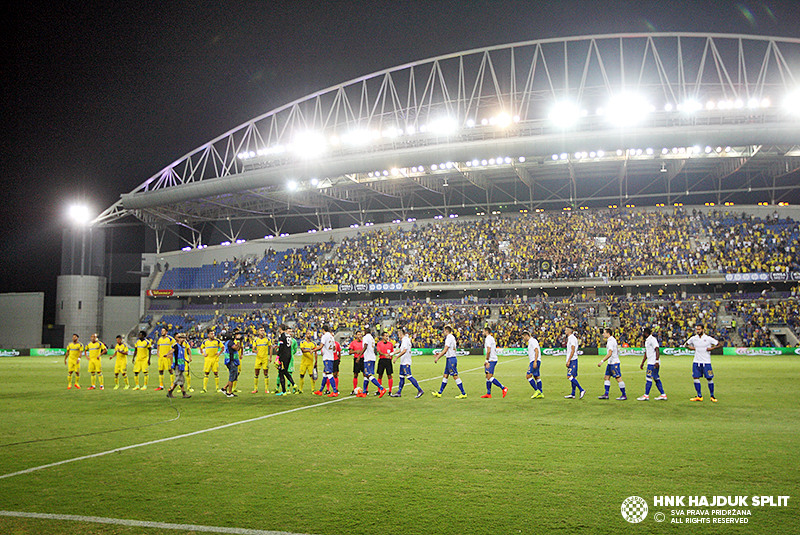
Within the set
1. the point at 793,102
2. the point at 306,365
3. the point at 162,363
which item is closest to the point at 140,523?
the point at 306,365

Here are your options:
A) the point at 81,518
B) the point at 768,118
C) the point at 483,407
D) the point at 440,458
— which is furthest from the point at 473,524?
the point at 768,118

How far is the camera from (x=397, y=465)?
8.59 metres

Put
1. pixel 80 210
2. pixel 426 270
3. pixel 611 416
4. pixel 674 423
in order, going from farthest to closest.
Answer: pixel 80 210, pixel 426 270, pixel 611 416, pixel 674 423

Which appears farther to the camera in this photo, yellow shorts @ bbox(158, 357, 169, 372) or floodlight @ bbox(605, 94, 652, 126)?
floodlight @ bbox(605, 94, 652, 126)

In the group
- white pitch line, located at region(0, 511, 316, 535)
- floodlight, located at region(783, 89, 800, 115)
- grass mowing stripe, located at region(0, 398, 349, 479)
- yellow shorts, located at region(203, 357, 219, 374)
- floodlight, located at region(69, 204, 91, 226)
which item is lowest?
grass mowing stripe, located at region(0, 398, 349, 479)

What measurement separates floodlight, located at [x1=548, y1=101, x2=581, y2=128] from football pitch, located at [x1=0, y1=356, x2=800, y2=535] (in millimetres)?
27491

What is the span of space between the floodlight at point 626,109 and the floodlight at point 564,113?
219cm

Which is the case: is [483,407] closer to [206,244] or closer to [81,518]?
[81,518]

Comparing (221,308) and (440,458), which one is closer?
(440,458)

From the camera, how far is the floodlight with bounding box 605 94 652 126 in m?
38.2

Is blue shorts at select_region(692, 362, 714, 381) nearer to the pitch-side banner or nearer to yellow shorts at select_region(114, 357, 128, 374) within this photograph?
yellow shorts at select_region(114, 357, 128, 374)

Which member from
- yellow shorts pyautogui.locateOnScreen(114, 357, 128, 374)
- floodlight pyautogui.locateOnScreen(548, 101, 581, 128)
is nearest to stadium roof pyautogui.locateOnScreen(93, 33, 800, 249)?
floodlight pyautogui.locateOnScreen(548, 101, 581, 128)

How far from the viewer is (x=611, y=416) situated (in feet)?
43.2

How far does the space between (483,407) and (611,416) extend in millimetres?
3383
